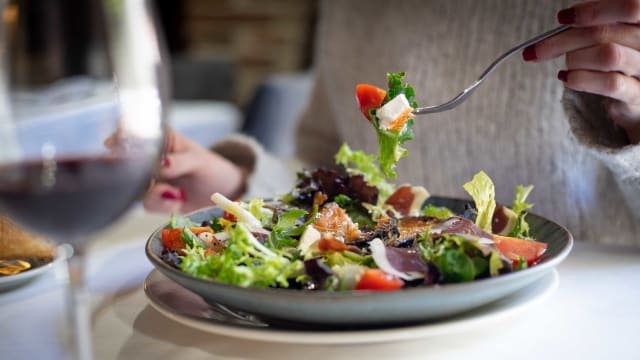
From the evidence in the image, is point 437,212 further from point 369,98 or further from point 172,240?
point 172,240

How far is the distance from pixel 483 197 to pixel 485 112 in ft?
2.07

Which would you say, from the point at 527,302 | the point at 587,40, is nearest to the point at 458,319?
the point at 527,302

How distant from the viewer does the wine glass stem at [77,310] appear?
461 millimetres

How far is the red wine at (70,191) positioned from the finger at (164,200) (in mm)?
756

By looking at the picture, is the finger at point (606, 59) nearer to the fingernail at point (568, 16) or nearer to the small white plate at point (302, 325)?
the fingernail at point (568, 16)

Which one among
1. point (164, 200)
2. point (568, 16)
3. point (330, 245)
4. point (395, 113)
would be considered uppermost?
point (568, 16)

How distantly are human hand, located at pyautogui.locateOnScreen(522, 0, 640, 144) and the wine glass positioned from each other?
61 cm

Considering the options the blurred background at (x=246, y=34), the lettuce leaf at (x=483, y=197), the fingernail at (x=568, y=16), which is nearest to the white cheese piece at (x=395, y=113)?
the lettuce leaf at (x=483, y=197)

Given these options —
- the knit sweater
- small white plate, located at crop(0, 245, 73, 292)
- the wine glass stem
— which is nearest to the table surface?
small white plate, located at crop(0, 245, 73, 292)

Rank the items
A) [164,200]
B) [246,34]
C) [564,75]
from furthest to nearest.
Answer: [246,34] < [164,200] < [564,75]

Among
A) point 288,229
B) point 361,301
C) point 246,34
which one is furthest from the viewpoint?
point 246,34

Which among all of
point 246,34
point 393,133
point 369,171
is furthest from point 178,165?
point 246,34

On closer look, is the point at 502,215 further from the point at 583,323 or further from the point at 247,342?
the point at 247,342

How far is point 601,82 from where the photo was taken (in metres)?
0.96
